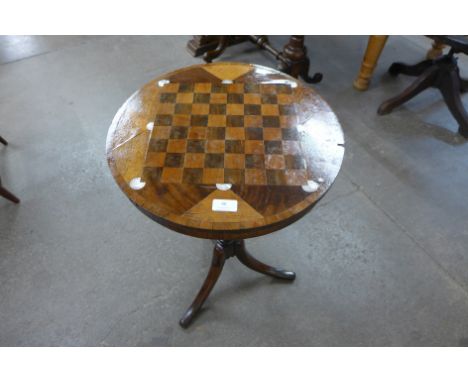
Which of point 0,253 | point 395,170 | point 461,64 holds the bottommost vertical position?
point 0,253

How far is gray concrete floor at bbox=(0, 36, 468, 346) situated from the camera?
154 centimetres

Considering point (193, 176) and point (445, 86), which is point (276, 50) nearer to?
point (445, 86)

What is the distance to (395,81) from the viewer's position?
9.62 feet

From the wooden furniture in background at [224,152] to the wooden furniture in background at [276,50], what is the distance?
1294 mm

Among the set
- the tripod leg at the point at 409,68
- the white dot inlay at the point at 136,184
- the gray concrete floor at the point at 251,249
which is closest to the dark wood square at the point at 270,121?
the white dot inlay at the point at 136,184

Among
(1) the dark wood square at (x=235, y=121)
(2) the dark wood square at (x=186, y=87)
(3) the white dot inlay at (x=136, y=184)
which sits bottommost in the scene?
(3) the white dot inlay at (x=136, y=184)

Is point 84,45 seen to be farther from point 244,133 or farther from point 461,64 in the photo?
point 461,64

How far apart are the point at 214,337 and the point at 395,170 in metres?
1.58

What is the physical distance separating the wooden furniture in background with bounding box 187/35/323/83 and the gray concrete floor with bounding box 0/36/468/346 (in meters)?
0.43

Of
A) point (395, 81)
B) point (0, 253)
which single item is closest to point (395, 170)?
point (395, 81)

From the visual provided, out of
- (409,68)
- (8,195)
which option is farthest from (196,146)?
(409,68)

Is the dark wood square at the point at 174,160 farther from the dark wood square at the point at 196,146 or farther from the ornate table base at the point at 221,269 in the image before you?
the ornate table base at the point at 221,269

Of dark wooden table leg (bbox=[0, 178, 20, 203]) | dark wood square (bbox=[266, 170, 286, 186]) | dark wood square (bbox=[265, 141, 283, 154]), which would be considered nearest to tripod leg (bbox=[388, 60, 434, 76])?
dark wood square (bbox=[265, 141, 283, 154])

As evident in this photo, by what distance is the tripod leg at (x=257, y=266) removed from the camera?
1.53 metres
